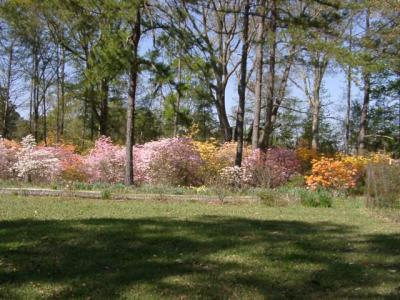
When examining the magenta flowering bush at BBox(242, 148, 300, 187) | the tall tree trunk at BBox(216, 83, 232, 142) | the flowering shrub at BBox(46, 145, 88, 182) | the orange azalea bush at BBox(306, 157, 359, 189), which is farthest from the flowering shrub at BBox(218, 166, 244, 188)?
the tall tree trunk at BBox(216, 83, 232, 142)

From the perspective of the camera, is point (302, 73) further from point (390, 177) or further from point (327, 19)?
point (390, 177)

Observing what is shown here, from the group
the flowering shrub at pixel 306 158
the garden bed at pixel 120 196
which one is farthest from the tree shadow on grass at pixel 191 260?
the flowering shrub at pixel 306 158

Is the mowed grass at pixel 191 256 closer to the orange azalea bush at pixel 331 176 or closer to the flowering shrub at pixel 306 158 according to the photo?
the orange azalea bush at pixel 331 176

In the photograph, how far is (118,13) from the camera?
602 inches

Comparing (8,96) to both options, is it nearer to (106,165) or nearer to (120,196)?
(106,165)

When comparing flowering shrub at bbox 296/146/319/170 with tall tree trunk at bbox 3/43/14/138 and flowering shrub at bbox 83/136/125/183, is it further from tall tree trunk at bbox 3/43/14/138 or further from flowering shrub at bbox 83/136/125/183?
tall tree trunk at bbox 3/43/14/138

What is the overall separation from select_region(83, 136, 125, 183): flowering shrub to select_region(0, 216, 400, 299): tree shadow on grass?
10.2 meters

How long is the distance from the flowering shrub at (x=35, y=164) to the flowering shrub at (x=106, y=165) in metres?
1.12

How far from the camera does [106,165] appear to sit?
60.0ft

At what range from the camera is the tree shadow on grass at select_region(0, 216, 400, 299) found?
4684 mm

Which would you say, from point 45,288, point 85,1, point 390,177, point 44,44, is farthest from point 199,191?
point 44,44

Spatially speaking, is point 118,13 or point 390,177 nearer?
point 390,177

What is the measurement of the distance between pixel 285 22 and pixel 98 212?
11.3 meters

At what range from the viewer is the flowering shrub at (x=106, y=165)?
1828cm
